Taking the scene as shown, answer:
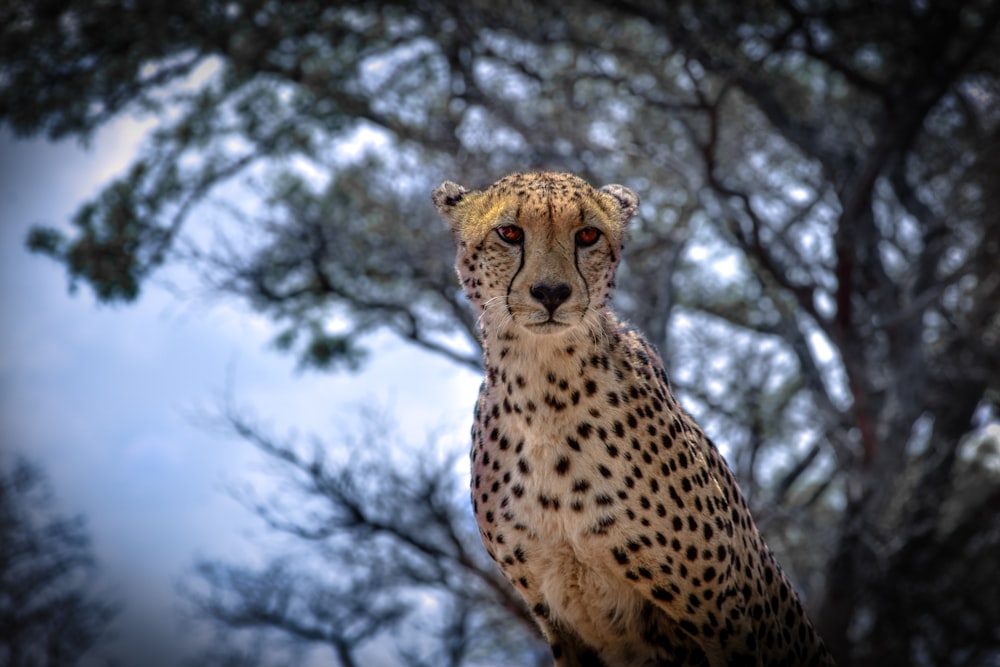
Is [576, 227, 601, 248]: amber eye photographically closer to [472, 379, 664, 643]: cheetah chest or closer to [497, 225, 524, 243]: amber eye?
[497, 225, 524, 243]: amber eye

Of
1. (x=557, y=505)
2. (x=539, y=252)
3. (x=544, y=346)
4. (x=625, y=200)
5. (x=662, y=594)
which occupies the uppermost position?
(x=625, y=200)

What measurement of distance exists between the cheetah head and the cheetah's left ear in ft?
0.14

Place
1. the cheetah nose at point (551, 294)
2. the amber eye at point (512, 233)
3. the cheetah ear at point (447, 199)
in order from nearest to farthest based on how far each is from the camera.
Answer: the cheetah nose at point (551, 294)
the amber eye at point (512, 233)
the cheetah ear at point (447, 199)

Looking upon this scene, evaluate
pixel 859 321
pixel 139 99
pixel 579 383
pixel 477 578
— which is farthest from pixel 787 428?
pixel 579 383

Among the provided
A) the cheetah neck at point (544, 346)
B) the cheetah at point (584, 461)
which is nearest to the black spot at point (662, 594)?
the cheetah at point (584, 461)

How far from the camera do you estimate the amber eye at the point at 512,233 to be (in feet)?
9.57

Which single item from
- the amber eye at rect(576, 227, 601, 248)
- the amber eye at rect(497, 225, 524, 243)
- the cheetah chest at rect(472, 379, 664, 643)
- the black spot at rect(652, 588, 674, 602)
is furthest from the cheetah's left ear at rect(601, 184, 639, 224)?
the black spot at rect(652, 588, 674, 602)

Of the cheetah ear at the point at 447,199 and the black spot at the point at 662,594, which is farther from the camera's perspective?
the cheetah ear at the point at 447,199

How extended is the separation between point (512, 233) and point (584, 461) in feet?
2.03

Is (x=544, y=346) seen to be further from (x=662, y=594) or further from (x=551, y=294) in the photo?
(x=662, y=594)

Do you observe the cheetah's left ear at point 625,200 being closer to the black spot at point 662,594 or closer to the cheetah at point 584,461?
the cheetah at point 584,461

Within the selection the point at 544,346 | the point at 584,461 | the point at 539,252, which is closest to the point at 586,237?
the point at 539,252

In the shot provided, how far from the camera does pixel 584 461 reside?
2959 mm

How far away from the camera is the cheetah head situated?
2.81m
